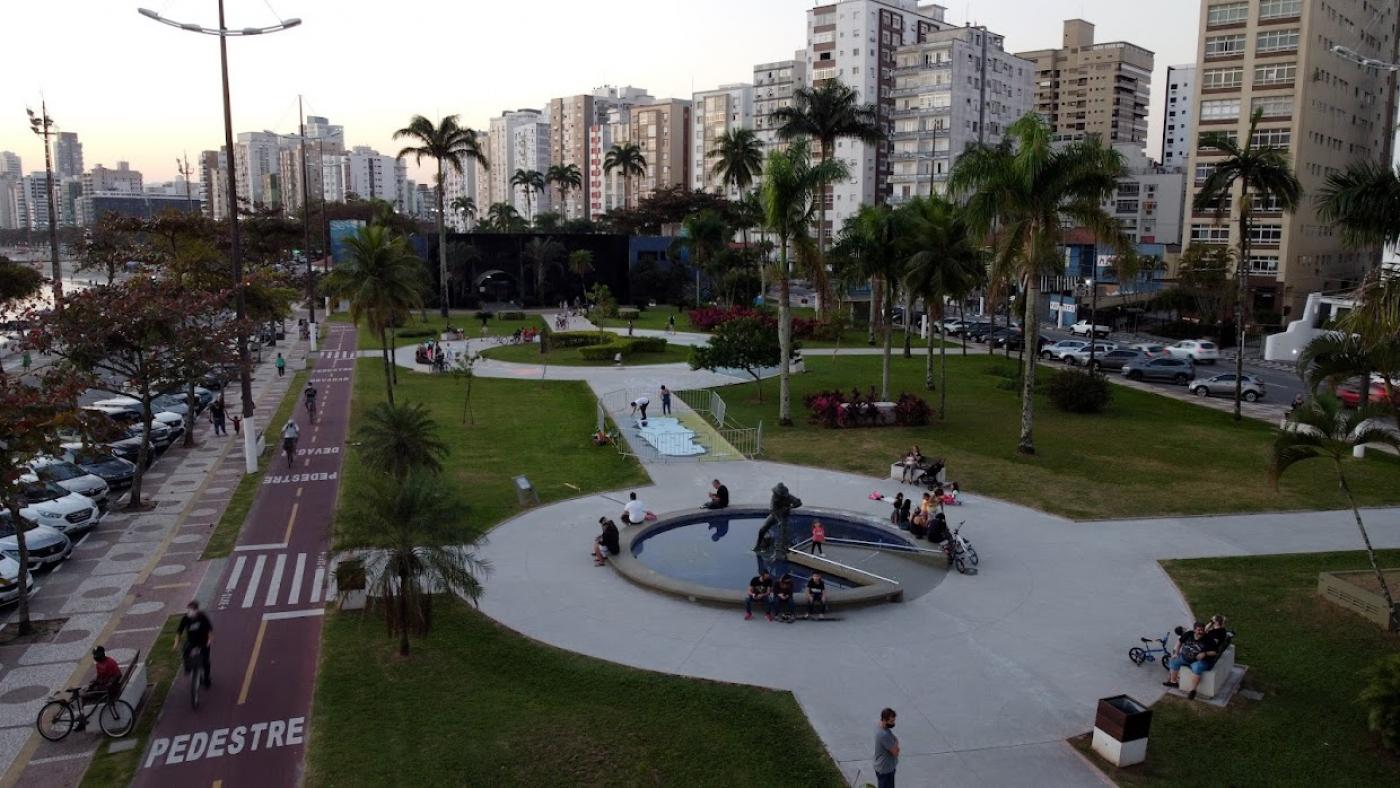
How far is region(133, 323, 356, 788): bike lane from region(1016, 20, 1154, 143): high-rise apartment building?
6433 inches

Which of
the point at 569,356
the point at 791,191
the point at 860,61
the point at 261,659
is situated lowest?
the point at 261,659

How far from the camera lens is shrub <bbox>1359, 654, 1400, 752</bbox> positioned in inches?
529

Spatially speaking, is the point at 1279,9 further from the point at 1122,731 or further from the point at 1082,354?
the point at 1122,731

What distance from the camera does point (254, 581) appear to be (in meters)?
21.0

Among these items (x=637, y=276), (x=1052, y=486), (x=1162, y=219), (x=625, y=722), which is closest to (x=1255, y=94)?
(x=1162, y=219)

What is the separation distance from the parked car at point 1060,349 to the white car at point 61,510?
52.0 metres

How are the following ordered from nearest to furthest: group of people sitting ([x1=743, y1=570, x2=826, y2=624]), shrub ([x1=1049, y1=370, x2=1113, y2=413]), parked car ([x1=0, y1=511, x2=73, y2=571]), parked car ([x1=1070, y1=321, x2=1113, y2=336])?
group of people sitting ([x1=743, y1=570, x2=826, y2=624]) < parked car ([x1=0, y1=511, x2=73, y2=571]) < shrub ([x1=1049, y1=370, x2=1113, y2=413]) < parked car ([x1=1070, y1=321, x2=1113, y2=336])

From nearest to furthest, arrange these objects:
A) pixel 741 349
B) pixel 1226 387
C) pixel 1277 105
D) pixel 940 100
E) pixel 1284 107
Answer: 1. pixel 741 349
2. pixel 1226 387
3. pixel 1284 107
4. pixel 1277 105
5. pixel 940 100

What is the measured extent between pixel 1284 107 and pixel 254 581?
3301 inches

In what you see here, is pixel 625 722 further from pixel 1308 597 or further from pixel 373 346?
pixel 373 346

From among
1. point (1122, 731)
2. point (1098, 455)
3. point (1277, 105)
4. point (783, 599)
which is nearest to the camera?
point (1122, 731)

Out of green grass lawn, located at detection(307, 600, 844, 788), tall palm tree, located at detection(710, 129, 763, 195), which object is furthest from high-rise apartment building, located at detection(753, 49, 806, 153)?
green grass lawn, located at detection(307, 600, 844, 788)

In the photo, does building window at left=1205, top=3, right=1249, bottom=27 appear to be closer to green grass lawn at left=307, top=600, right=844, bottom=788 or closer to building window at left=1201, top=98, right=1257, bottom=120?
building window at left=1201, top=98, right=1257, bottom=120

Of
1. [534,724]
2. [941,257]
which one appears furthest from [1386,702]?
[941,257]
